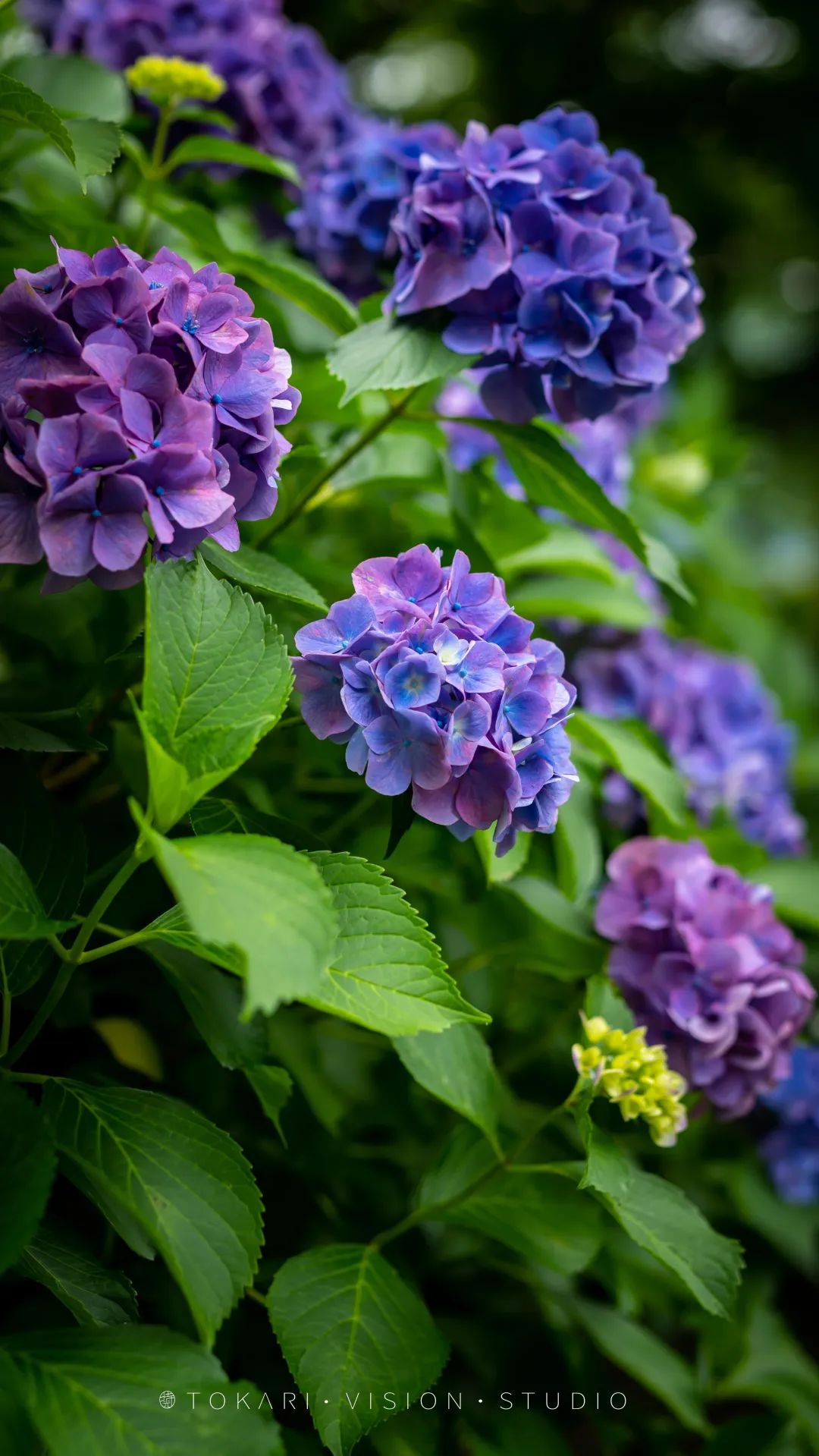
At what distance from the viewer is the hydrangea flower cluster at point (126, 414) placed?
646mm

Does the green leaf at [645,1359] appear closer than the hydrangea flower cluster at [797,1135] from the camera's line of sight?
Yes

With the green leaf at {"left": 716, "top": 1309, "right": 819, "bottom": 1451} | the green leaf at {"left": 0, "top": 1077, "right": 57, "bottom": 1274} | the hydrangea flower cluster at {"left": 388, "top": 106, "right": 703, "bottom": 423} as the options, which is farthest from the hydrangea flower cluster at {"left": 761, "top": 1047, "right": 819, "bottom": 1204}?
the green leaf at {"left": 0, "top": 1077, "right": 57, "bottom": 1274}

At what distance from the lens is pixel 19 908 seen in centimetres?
65

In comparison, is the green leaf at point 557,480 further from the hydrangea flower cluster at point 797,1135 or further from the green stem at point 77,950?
the hydrangea flower cluster at point 797,1135

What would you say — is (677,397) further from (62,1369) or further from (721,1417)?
(62,1369)

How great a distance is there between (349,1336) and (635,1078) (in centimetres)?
26

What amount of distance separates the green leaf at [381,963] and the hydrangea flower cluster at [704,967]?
34 centimetres

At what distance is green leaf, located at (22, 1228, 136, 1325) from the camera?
69 centimetres

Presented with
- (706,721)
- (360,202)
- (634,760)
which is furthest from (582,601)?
(360,202)

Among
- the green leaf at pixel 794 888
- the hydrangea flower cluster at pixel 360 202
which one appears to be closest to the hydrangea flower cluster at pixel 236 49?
the hydrangea flower cluster at pixel 360 202

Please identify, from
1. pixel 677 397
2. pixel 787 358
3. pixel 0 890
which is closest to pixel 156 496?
pixel 0 890

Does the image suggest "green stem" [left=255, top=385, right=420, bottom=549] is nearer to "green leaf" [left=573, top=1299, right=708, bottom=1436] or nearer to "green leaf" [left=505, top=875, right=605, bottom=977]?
"green leaf" [left=505, top=875, right=605, bottom=977]

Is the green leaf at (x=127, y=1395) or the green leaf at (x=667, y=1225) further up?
the green leaf at (x=127, y=1395)

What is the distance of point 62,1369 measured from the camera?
1.98ft
